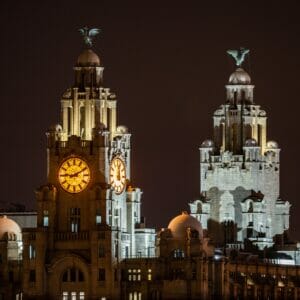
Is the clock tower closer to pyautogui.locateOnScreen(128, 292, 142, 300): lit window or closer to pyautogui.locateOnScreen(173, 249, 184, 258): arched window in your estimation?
pyautogui.locateOnScreen(128, 292, 142, 300): lit window

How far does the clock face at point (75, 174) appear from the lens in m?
195

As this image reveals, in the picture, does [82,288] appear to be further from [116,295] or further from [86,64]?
[86,64]

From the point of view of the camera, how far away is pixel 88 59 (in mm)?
196250

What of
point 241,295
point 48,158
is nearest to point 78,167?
point 48,158

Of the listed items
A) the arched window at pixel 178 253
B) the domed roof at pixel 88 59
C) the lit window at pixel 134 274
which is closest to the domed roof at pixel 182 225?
the arched window at pixel 178 253

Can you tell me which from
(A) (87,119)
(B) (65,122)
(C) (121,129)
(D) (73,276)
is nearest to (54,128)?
(B) (65,122)

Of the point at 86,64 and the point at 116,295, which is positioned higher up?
the point at 86,64

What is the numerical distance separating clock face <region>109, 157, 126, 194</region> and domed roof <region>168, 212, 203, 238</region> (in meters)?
4.35

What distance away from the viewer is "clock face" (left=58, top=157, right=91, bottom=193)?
195m

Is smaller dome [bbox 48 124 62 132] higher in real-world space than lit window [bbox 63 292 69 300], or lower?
higher

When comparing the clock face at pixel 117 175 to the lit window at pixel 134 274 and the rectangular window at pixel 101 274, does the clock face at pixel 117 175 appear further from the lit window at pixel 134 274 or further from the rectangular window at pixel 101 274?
the rectangular window at pixel 101 274

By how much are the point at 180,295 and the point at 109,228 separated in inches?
268

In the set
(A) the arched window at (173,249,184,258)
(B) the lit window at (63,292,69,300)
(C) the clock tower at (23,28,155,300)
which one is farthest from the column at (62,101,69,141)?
(A) the arched window at (173,249,184,258)

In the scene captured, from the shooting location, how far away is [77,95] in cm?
19575
